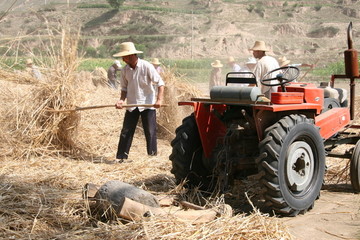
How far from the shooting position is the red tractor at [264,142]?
4855 millimetres

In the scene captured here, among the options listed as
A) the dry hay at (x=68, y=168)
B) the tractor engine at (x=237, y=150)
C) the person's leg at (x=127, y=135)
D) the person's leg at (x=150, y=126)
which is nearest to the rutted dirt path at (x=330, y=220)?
the dry hay at (x=68, y=168)

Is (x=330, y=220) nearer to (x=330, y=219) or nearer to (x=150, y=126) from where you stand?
(x=330, y=219)

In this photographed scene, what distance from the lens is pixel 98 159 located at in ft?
27.1

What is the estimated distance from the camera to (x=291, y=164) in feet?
16.5

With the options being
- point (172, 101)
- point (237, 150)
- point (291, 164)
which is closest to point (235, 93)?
point (237, 150)

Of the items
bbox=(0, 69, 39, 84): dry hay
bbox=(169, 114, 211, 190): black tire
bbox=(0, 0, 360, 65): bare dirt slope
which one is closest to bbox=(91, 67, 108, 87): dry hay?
bbox=(0, 69, 39, 84): dry hay

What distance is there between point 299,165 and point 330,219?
612 millimetres

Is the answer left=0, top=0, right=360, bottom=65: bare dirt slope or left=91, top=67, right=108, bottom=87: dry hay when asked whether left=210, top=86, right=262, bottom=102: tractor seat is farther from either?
left=0, top=0, right=360, bottom=65: bare dirt slope

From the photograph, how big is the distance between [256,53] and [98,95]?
4.83 m

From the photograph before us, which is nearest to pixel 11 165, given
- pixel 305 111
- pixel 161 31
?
pixel 305 111

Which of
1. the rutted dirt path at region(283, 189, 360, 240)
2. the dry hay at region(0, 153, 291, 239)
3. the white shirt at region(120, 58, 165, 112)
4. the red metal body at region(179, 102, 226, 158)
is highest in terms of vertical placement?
the white shirt at region(120, 58, 165, 112)

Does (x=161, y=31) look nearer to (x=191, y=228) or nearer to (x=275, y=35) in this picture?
(x=275, y=35)

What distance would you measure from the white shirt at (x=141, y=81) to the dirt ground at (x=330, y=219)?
3.14m

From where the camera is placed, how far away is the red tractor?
4855 mm
